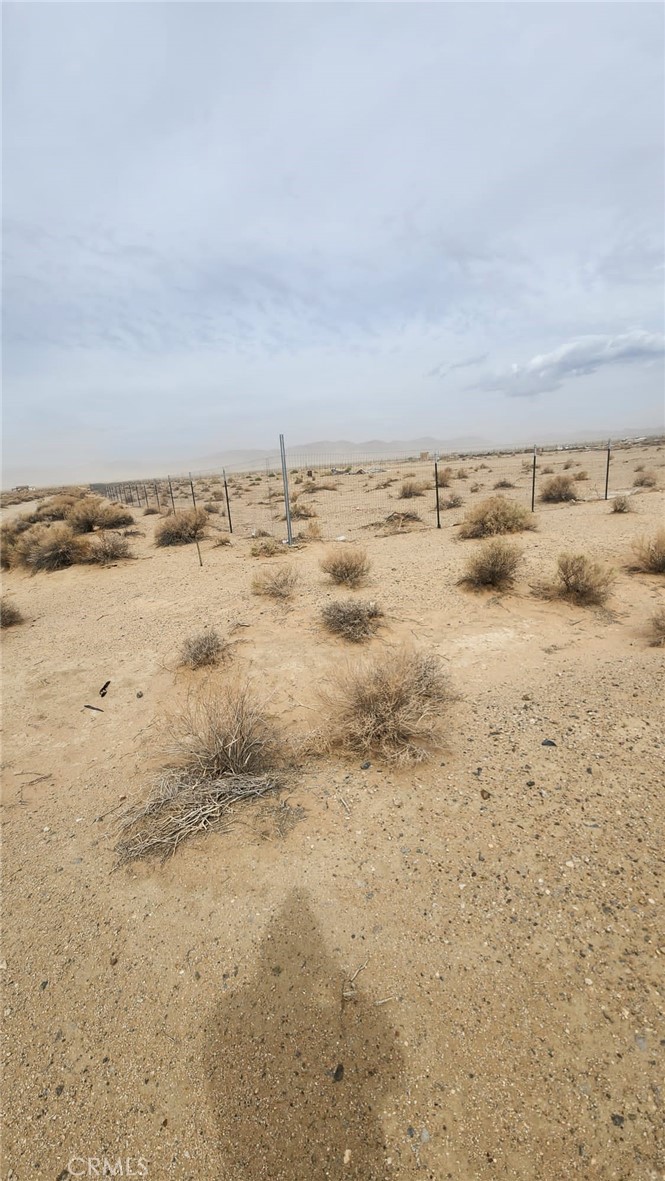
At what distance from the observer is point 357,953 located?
241cm

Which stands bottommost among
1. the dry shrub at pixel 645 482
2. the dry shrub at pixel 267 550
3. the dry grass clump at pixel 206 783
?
the dry grass clump at pixel 206 783

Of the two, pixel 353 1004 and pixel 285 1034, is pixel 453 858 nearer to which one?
pixel 353 1004

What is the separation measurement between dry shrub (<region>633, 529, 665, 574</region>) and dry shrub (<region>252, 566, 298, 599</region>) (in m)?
6.37

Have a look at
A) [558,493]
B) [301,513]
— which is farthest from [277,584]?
[558,493]

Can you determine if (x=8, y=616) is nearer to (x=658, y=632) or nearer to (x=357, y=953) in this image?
(x=357, y=953)

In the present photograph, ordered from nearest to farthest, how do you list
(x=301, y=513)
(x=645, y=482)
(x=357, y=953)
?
(x=357, y=953) < (x=301, y=513) < (x=645, y=482)

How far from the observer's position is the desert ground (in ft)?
5.99

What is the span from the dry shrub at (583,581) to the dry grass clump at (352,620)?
310cm

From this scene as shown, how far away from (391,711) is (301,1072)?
98.3 inches

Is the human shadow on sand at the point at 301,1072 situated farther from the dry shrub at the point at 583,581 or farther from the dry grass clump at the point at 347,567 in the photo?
the dry grass clump at the point at 347,567

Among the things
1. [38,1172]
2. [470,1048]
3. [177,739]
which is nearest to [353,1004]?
[470,1048]

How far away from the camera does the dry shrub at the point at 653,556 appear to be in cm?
788

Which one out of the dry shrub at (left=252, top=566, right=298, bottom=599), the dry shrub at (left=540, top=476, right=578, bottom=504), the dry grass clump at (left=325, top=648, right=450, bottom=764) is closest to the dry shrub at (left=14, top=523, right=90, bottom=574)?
the dry shrub at (left=252, top=566, right=298, bottom=599)

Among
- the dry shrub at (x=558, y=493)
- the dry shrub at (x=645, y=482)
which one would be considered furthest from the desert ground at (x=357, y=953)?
the dry shrub at (x=645, y=482)
